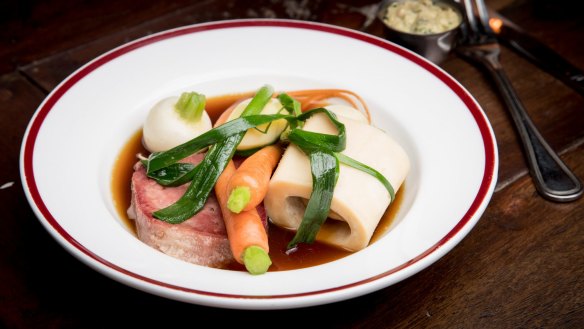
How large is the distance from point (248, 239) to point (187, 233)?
0.71ft

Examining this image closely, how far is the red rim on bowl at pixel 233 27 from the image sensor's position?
1.35 metres

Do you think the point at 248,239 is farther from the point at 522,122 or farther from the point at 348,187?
the point at 522,122

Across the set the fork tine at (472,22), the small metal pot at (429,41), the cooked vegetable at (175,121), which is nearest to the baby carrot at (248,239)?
the cooked vegetable at (175,121)

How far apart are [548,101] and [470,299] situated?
1.08 meters

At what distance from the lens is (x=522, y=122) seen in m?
2.12

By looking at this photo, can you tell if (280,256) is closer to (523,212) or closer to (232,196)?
(232,196)

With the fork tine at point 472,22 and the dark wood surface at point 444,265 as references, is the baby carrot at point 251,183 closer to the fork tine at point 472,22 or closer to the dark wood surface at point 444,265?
the dark wood surface at point 444,265

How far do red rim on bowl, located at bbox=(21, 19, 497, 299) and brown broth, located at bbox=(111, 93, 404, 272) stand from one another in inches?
11.4

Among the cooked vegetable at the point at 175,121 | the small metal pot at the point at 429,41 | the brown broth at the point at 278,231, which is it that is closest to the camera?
the brown broth at the point at 278,231

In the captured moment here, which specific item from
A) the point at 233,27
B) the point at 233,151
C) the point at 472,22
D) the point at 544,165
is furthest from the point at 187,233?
the point at 472,22

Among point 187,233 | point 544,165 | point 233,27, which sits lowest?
point 544,165

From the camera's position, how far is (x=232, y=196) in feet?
5.15

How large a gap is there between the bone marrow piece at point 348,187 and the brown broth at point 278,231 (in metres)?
0.03

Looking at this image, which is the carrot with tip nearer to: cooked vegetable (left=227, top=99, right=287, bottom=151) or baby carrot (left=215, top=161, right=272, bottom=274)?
baby carrot (left=215, top=161, right=272, bottom=274)
